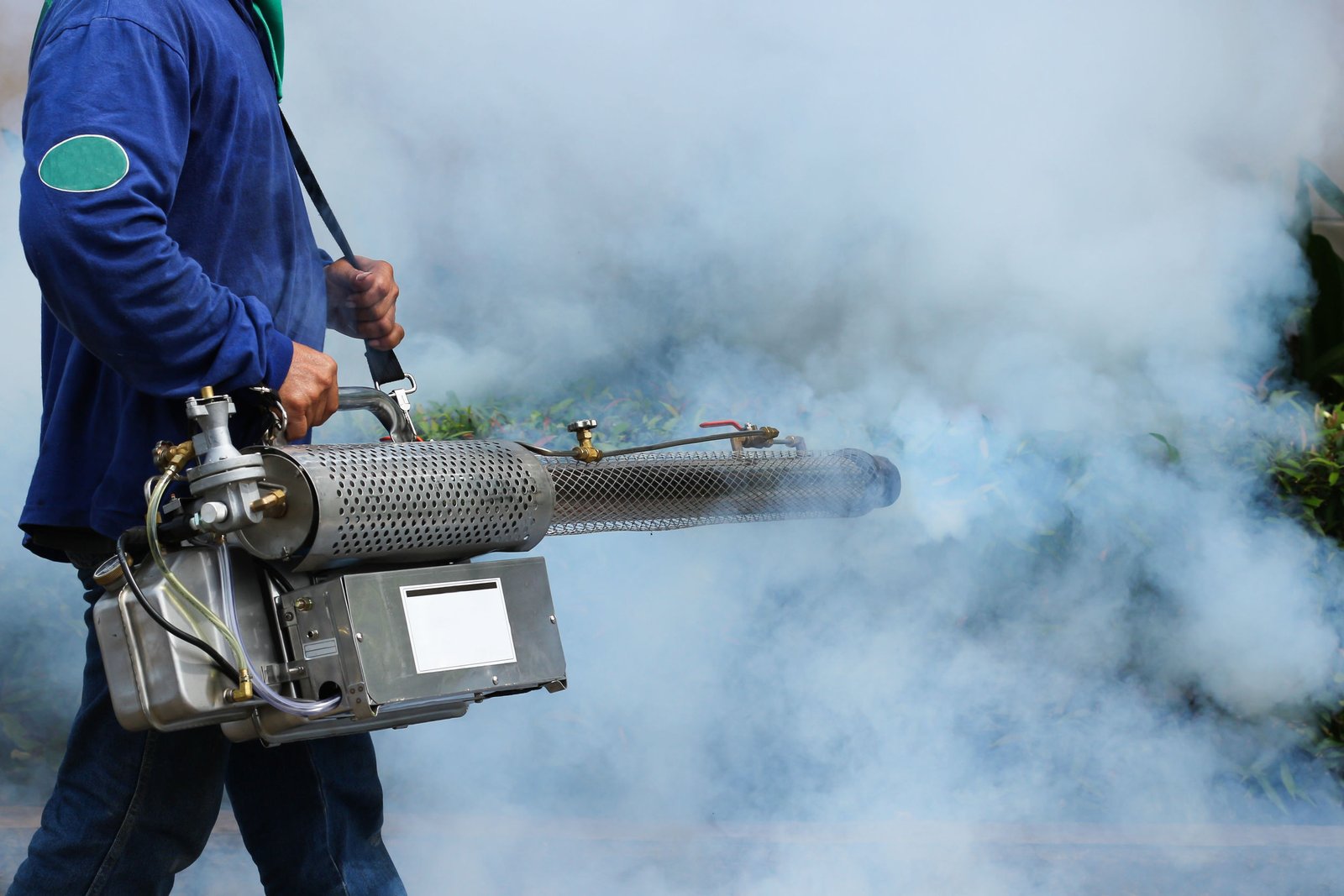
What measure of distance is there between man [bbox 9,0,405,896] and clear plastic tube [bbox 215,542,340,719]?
0.17 meters

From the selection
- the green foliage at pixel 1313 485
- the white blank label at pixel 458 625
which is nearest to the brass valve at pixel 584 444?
the white blank label at pixel 458 625

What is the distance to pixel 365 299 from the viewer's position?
1812 mm

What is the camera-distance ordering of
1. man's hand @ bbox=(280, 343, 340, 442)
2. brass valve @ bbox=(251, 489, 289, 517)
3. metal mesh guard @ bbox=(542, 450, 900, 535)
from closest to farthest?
brass valve @ bbox=(251, 489, 289, 517) < man's hand @ bbox=(280, 343, 340, 442) < metal mesh guard @ bbox=(542, 450, 900, 535)

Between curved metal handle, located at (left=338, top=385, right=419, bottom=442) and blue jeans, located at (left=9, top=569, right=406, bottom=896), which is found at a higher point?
→ curved metal handle, located at (left=338, top=385, right=419, bottom=442)

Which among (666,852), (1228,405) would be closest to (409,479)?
(666,852)

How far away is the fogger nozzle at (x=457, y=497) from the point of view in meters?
1.27

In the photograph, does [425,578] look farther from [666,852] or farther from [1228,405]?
[1228,405]

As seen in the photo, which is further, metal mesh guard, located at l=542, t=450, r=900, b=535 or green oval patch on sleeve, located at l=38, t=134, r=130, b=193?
metal mesh guard, located at l=542, t=450, r=900, b=535

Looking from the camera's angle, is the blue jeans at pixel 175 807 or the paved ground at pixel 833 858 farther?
the paved ground at pixel 833 858

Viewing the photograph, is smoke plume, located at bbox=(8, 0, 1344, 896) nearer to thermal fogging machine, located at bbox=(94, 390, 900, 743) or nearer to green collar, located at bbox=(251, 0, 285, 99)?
thermal fogging machine, located at bbox=(94, 390, 900, 743)

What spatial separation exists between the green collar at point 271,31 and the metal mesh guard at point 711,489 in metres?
0.61

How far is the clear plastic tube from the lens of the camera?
127cm

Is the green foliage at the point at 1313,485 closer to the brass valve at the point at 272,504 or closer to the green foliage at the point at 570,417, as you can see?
the green foliage at the point at 570,417

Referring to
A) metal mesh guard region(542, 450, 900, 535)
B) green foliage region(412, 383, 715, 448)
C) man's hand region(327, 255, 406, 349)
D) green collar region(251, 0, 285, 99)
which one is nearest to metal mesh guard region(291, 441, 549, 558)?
metal mesh guard region(542, 450, 900, 535)
